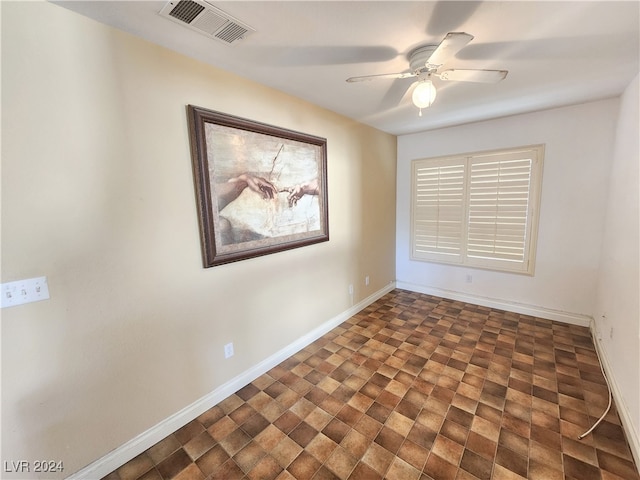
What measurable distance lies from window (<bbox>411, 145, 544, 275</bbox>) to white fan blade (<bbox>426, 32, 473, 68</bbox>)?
7.62 feet

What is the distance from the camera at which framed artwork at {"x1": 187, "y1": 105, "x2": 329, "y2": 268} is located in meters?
1.78

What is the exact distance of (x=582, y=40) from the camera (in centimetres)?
155

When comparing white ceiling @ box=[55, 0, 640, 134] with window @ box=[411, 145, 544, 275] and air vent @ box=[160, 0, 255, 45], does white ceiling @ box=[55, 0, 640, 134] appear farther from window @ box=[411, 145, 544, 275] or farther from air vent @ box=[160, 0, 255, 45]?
window @ box=[411, 145, 544, 275]

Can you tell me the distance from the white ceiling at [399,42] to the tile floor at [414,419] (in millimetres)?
2387

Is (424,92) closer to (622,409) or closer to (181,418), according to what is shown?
(622,409)

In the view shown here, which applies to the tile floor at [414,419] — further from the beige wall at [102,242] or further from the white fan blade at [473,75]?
the white fan blade at [473,75]

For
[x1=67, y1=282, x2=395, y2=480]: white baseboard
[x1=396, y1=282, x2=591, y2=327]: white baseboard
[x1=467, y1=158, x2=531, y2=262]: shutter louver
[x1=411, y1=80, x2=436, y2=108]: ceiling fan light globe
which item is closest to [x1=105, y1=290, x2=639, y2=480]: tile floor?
[x1=67, y1=282, x2=395, y2=480]: white baseboard

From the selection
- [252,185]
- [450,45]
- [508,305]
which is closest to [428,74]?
[450,45]

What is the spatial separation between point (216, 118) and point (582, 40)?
7.57 ft

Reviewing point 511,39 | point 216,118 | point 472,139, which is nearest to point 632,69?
point 511,39

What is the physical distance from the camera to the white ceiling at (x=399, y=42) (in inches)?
49.9

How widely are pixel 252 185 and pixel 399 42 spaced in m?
1.34

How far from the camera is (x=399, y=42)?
1540 mm

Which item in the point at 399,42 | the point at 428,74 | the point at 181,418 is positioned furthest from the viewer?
the point at 181,418
